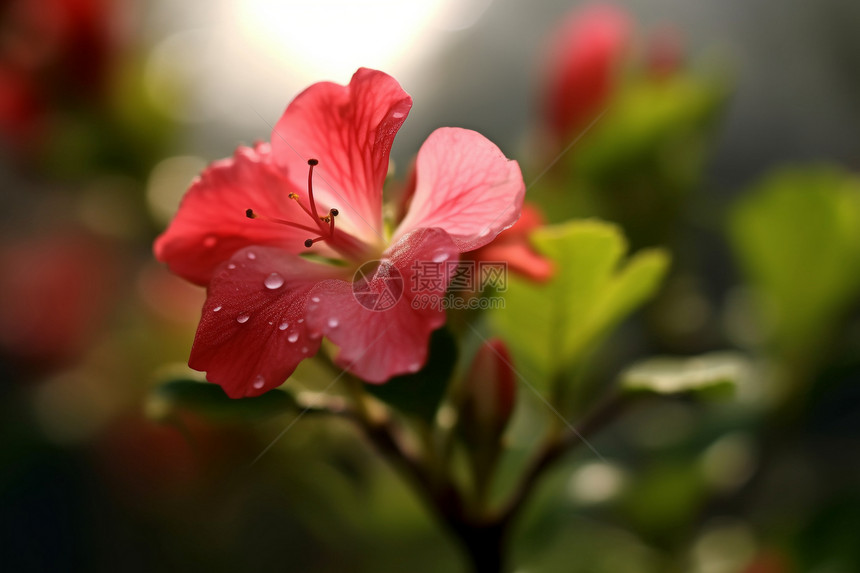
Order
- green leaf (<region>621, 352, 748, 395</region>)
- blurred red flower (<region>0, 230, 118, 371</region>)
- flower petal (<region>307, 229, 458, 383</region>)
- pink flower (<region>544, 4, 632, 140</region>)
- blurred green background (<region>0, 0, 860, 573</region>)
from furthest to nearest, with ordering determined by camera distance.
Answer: blurred red flower (<region>0, 230, 118, 371</region>)
pink flower (<region>544, 4, 632, 140</region>)
blurred green background (<region>0, 0, 860, 573</region>)
green leaf (<region>621, 352, 748, 395</region>)
flower petal (<region>307, 229, 458, 383</region>)

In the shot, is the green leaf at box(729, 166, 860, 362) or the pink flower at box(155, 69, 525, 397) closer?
the pink flower at box(155, 69, 525, 397)

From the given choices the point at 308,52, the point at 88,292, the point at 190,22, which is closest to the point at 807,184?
the point at 308,52

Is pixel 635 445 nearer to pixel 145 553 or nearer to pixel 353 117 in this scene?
pixel 353 117

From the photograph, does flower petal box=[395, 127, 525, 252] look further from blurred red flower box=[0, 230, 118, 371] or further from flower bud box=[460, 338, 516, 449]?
blurred red flower box=[0, 230, 118, 371]

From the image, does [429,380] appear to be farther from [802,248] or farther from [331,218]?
[802,248]

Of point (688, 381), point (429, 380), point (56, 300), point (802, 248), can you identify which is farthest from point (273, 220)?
point (56, 300)

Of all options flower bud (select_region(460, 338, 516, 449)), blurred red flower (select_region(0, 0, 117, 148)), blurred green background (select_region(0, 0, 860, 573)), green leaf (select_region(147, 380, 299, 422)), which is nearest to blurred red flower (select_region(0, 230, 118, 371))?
blurred green background (select_region(0, 0, 860, 573))

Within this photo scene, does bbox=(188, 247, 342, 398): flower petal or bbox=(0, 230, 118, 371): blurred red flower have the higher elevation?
bbox=(188, 247, 342, 398): flower petal
